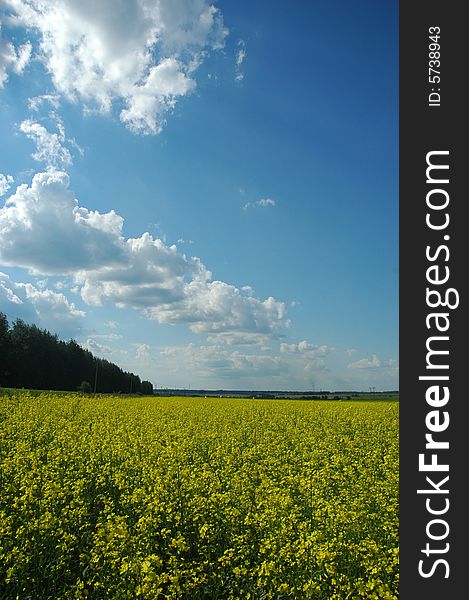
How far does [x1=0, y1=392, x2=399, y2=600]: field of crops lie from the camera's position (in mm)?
5266

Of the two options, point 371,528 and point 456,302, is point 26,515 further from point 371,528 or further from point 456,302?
point 456,302

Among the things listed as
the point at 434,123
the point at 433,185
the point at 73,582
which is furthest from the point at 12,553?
the point at 434,123

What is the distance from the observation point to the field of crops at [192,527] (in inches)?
207

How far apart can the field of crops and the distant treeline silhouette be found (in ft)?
203

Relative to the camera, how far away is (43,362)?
257ft

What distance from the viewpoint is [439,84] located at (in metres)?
4.70

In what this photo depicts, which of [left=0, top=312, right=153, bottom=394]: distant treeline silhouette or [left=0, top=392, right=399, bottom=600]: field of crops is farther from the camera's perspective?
[left=0, top=312, right=153, bottom=394]: distant treeline silhouette

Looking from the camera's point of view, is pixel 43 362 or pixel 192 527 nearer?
pixel 192 527

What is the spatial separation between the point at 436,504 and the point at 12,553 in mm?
4797

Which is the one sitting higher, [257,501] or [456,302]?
[456,302]

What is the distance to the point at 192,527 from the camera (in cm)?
717

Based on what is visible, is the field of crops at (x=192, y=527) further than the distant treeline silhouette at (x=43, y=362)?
No

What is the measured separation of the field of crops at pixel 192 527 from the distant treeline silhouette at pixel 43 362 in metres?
62.0

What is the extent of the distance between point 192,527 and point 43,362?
77.5m
